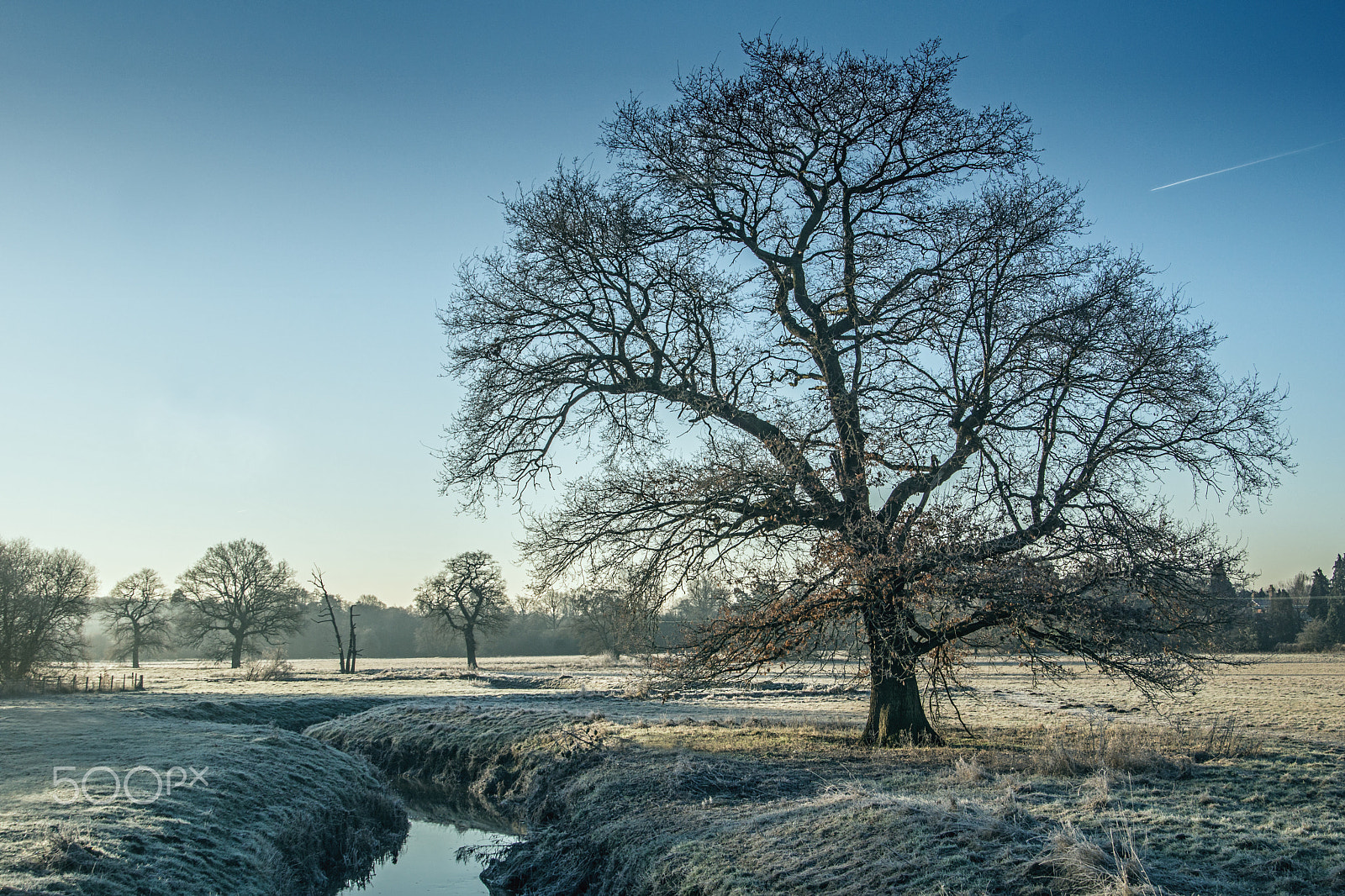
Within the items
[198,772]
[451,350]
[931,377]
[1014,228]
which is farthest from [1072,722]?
[198,772]

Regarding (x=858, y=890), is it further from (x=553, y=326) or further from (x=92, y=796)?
(x=553, y=326)

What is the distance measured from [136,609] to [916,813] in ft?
239

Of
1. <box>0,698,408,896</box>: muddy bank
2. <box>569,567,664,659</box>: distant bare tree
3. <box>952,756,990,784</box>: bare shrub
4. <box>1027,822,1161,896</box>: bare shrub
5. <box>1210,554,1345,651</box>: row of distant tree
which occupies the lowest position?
<box>1210,554,1345,651</box>: row of distant tree

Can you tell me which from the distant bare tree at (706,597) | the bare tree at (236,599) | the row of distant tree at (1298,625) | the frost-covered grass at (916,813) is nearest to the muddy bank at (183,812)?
the frost-covered grass at (916,813)

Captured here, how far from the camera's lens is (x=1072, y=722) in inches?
768

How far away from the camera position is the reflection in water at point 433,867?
12062 mm

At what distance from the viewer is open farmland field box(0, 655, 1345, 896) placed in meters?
7.02

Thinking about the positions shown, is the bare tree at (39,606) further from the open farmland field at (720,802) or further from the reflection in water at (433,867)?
the reflection in water at (433,867)

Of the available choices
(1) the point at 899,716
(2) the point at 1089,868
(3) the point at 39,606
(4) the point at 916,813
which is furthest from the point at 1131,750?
(3) the point at 39,606

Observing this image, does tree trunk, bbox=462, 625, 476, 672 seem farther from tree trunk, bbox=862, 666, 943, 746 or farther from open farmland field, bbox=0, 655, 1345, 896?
tree trunk, bbox=862, 666, 943, 746

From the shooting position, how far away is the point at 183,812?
1092 cm

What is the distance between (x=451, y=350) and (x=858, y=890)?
1288 cm

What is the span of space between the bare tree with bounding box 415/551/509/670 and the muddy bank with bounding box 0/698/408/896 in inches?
1349

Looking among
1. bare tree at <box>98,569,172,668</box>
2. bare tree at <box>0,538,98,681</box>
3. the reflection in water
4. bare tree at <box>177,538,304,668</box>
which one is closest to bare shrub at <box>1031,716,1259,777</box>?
the reflection in water
